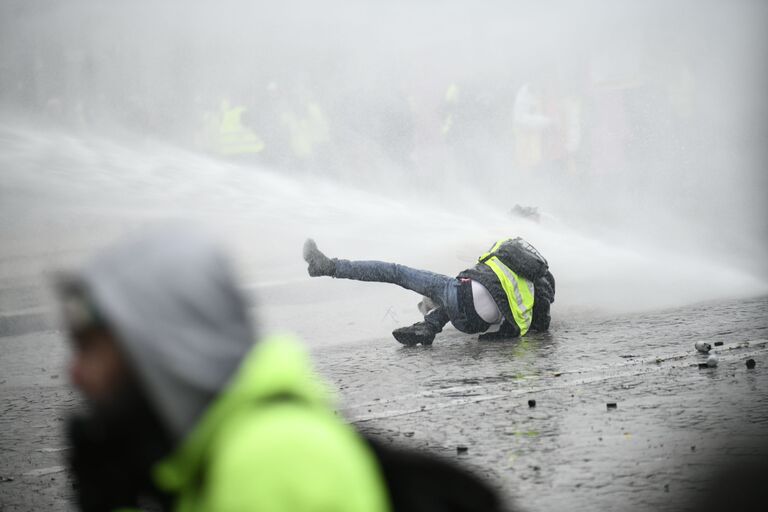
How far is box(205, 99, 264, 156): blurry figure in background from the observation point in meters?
15.6

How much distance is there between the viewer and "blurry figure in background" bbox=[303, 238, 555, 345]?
622cm

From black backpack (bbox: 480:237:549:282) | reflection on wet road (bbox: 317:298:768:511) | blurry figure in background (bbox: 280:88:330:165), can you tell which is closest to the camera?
reflection on wet road (bbox: 317:298:768:511)

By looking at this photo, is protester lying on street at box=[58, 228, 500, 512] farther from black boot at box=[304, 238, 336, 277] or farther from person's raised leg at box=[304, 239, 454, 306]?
black boot at box=[304, 238, 336, 277]

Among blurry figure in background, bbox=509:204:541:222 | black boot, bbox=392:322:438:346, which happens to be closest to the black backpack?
black boot, bbox=392:322:438:346

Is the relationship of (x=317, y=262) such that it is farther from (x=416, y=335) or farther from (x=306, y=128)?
(x=306, y=128)

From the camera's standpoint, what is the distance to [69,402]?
18.3ft

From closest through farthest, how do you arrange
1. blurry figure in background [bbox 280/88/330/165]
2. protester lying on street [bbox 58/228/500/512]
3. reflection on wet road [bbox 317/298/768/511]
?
protester lying on street [bbox 58/228/500/512] → reflection on wet road [bbox 317/298/768/511] → blurry figure in background [bbox 280/88/330/165]

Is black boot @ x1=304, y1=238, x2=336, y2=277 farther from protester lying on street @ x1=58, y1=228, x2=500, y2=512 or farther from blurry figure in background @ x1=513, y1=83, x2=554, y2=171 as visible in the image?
blurry figure in background @ x1=513, y1=83, x2=554, y2=171

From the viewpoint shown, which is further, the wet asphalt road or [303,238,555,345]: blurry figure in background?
[303,238,555,345]: blurry figure in background

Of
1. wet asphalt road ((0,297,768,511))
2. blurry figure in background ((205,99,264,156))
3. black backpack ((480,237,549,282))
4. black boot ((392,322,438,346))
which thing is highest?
blurry figure in background ((205,99,264,156))

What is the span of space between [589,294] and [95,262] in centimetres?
688

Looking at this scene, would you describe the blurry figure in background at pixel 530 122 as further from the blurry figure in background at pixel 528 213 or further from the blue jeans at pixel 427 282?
the blue jeans at pixel 427 282

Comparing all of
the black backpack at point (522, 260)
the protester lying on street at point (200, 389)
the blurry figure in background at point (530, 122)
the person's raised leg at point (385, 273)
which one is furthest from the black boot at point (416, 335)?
the blurry figure in background at point (530, 122)

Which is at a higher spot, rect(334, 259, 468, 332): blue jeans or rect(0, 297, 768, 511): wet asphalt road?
rect(334, 259, 468, 332): blue jeans
